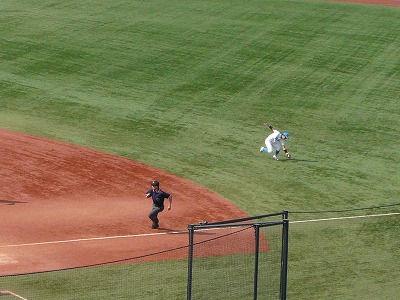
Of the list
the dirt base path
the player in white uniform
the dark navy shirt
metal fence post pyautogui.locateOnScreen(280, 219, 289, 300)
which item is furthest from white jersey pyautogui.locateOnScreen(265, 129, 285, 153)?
metal fence post pyautogui.locateOnScreen(280, 219, 289, 300)

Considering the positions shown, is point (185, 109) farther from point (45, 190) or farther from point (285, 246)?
point (285, 246)

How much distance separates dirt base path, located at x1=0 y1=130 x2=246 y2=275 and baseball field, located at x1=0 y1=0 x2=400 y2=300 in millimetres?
74

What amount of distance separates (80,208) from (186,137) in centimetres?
852

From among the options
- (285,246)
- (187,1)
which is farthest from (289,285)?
(187,1)

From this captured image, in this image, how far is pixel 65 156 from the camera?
2886 cm

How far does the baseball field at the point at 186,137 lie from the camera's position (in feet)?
66.5

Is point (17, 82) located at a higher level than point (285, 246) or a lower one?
higher

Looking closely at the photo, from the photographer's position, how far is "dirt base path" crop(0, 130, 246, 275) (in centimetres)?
2059

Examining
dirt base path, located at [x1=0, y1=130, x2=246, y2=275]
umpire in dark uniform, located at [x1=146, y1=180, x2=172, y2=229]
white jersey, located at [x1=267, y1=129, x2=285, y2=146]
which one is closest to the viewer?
dirt base path, located at [x1=0, y1=130, x2=246, y2=275]

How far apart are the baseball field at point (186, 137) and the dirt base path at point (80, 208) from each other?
74 millimetres

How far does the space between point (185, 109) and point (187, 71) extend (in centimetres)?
467

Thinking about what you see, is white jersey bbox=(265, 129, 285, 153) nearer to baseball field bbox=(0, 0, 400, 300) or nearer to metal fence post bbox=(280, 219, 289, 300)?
baseball field bbox=(0, 0, 400, 300)

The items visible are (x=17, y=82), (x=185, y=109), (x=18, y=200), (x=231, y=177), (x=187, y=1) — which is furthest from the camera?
(x=187, y=1)

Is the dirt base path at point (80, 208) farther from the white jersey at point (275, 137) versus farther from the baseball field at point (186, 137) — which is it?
the white jersey at point (275, 137)
